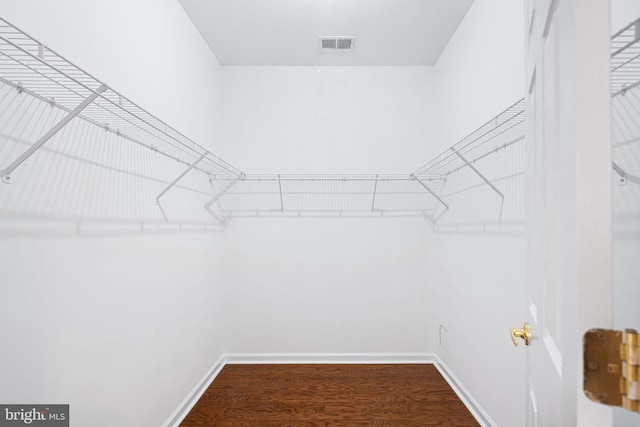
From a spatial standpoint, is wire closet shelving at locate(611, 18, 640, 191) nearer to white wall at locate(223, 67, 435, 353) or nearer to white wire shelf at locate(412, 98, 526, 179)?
white wire shelf at locate(412, 98, 526, 179)

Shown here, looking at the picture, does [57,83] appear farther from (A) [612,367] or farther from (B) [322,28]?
(B) [322,28]

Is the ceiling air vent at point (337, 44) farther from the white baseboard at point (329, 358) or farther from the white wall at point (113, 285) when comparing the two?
the white baseboard at point (329, 358)

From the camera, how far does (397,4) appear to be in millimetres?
2262

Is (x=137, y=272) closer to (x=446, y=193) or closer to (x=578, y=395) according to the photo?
(x=578, y=395)

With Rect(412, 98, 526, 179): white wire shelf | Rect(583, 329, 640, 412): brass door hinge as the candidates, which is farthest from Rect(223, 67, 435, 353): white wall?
Rect(583, 329, 640, 412): brass door hinge

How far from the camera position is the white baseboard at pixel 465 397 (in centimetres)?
204

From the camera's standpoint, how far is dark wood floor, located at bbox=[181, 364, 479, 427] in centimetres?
209

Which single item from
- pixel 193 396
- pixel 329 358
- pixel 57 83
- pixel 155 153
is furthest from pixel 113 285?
pixel 329 358

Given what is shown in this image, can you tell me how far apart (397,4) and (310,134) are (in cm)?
124

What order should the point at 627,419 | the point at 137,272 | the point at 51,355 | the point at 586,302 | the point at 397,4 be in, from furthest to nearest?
1. the point at 397,4
2. the point at 137,272
3. the point at 51,355
4. the point at 627,419
5. the point at 586,302

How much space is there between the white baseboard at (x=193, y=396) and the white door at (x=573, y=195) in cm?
208

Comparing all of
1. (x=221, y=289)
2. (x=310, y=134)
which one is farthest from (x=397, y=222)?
(x=221, y=289)

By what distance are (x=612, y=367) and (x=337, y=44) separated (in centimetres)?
284

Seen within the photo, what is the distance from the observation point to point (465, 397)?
2.33 metres
